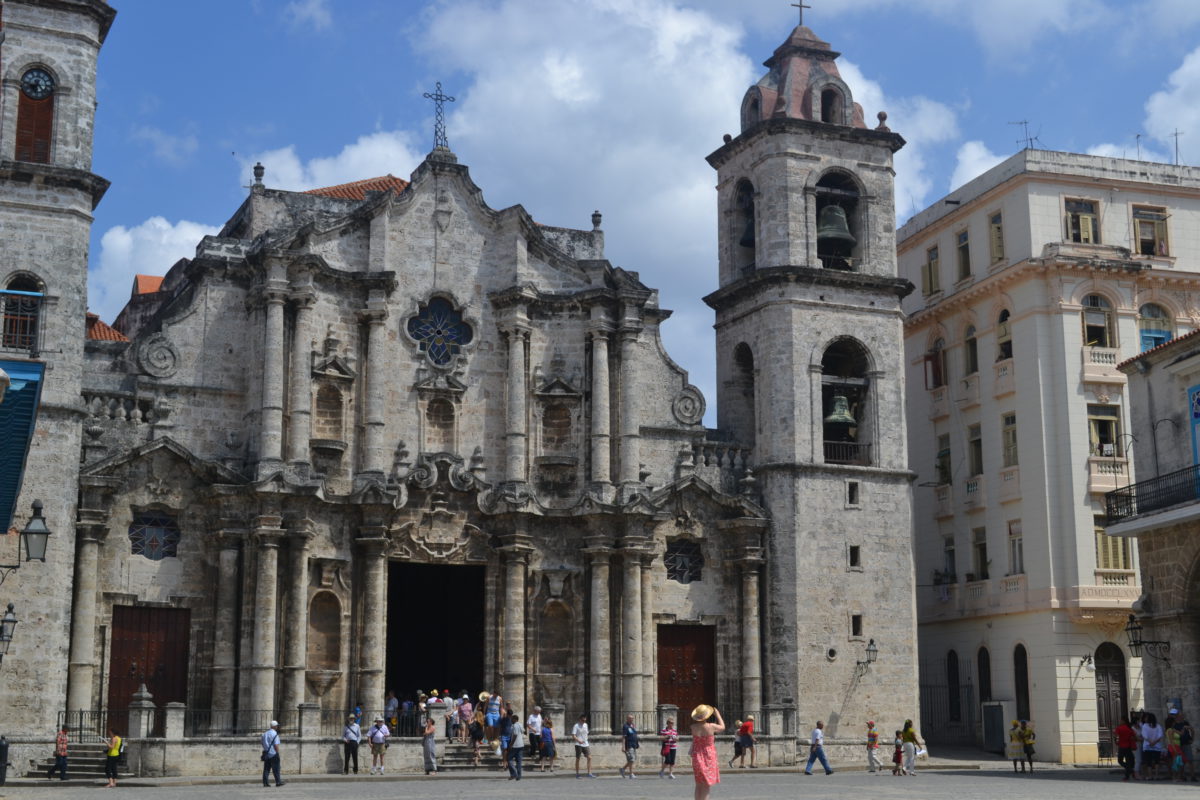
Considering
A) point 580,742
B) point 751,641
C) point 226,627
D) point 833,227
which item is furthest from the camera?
point 833,227

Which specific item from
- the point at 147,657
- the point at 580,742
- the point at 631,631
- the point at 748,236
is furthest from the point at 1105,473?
the point at 147,657

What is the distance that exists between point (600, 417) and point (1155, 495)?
12.9 m

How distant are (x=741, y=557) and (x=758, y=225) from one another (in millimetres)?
8660

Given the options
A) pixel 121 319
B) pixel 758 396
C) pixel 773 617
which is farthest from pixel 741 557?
pixel 121 319

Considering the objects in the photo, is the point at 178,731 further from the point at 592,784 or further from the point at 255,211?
the point at 255,211

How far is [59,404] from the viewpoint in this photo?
3341cm

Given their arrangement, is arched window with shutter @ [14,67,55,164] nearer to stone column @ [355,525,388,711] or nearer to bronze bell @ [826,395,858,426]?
stone column @ [355,525,388,711]

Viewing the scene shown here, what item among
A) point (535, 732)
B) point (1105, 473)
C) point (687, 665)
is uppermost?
point (1105, 473)

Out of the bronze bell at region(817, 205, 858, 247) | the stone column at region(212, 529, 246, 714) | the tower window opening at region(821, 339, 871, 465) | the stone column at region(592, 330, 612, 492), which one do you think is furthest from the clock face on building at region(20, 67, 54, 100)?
the tower window opening at region(821, 339, 871, 465)

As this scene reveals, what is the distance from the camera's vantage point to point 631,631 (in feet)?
124

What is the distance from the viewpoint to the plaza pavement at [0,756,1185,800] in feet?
86.6

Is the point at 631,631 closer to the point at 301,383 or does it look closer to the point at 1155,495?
the point at 301,383

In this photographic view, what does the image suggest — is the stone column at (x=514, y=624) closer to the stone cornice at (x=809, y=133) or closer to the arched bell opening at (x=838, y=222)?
the arched bell opening at (x=838, y=222)

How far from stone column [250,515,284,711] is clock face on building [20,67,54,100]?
33.8 ft
